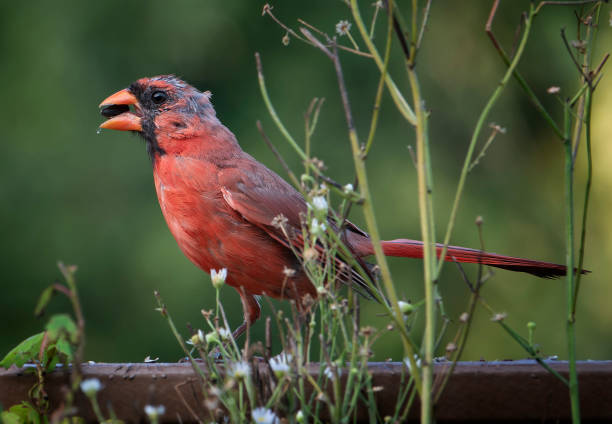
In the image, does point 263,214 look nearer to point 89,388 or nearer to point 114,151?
point 89,388

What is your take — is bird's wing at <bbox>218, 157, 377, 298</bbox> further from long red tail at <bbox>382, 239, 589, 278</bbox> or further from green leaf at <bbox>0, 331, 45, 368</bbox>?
green leaf at <bbox>0, 331, 45, 368</bbox>

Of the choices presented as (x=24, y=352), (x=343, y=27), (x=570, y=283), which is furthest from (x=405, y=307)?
(x=24, y=352)

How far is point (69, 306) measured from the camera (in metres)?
4.52

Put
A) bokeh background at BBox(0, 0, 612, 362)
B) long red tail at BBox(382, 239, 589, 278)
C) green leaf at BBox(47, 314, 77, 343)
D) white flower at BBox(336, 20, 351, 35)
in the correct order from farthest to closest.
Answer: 1. bokeh background at BBox(0, 0, 612, 362)
2. long red tail at BBox(382, 239, 589, 278)
3. white flower at BBox(336, 20, 351, 35)
4. green leaf at BBox(47, 314, 77, 343)

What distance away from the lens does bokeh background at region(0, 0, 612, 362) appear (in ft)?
13.9

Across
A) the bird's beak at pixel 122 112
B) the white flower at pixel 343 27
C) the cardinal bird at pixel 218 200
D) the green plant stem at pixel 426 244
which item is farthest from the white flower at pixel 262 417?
the bird's beak at pixel 122 112

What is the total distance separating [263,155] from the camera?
14.9ft

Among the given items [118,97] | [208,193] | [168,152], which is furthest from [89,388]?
[118,97]

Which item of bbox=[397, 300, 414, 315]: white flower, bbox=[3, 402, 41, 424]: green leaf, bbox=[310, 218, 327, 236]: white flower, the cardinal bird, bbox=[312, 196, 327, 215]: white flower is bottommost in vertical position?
bbox=[3, 402, 41, 424]: green leaf

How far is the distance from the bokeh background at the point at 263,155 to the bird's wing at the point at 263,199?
1513 mm

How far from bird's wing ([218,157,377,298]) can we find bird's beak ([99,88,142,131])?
0.41 metres

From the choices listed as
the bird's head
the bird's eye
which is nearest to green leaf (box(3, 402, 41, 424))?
the bird's head

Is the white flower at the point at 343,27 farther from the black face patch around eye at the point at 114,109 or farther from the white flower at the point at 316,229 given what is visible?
the black face patch around eye at the point at 114,109

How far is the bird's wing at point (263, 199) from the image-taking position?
2439 millimetres
